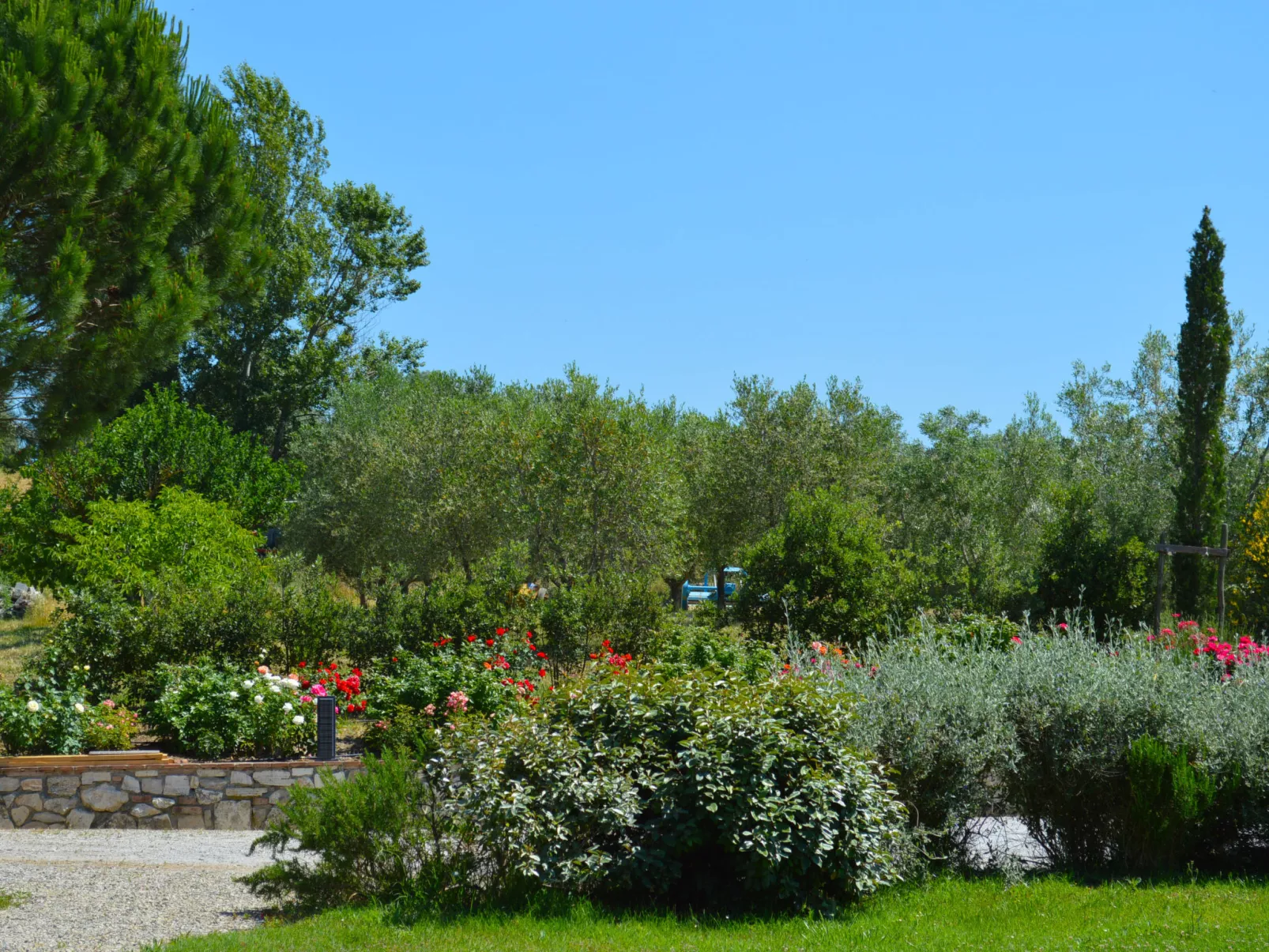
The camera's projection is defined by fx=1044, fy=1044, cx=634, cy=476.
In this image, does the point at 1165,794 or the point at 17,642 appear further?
the point at 17,642

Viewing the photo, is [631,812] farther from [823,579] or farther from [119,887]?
[823,579]

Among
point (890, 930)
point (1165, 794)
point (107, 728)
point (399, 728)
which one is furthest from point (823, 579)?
point (107, 728)

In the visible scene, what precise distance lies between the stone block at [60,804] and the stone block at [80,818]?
0.04 metres

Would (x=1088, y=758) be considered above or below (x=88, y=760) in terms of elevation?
above

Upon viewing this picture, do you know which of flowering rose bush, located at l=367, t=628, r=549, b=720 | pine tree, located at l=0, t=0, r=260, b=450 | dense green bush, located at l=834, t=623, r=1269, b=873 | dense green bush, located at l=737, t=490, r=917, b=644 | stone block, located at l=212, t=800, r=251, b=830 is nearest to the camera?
dense green bush, located at l=834, t=623, r=1269, b=873

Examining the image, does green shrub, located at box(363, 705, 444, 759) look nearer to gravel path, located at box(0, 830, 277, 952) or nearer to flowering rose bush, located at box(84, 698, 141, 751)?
gravel path, located at box(0, 830, 277, 952)

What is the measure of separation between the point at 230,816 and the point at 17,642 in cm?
1385

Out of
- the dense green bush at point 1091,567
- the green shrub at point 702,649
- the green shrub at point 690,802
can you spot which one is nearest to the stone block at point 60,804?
the green shrub at point 690,802

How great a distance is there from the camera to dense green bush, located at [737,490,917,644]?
13.1m

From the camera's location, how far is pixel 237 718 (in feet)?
29.9

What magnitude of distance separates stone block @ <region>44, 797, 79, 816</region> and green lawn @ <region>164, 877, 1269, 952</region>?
396 cm

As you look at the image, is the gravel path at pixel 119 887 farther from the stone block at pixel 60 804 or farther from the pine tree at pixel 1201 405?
the pine tree at pixel 1201 405

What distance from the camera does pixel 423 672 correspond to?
9836 mm

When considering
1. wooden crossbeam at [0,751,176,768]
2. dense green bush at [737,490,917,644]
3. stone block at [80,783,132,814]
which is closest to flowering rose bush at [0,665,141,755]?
wooden crossbeam at [0,751,176,768]
